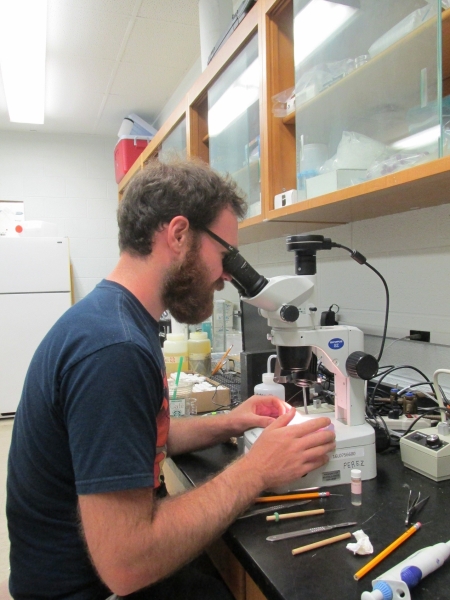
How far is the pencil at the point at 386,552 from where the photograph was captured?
0.63 m

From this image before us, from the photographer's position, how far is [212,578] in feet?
3.04

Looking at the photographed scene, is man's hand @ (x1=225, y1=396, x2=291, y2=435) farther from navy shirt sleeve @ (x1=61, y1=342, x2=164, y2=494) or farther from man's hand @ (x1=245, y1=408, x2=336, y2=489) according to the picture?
navy shirt sleeve @ (x1=61, y1=342, x2=164, y2=494)

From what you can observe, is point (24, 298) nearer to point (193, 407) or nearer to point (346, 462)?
point (193, 407)

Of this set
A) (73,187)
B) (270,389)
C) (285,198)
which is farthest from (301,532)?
(73,187)

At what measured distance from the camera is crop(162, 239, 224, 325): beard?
0.94 meters

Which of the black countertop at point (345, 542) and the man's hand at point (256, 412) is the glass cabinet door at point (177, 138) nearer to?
the man's hand at point (256, 412)

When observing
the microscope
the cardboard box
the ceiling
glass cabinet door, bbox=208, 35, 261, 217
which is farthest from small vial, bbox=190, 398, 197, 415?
the ceiling

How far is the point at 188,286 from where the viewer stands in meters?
0.96

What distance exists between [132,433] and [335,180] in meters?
0.89

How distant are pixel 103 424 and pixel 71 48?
9.95 feet

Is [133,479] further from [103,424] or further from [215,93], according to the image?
[215,93]

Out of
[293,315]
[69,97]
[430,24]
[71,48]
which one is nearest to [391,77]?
[430,24]

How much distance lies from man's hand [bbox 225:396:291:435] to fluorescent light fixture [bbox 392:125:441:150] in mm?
697

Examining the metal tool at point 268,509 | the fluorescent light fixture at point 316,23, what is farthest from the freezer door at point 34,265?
the metal tool at point 268,509
